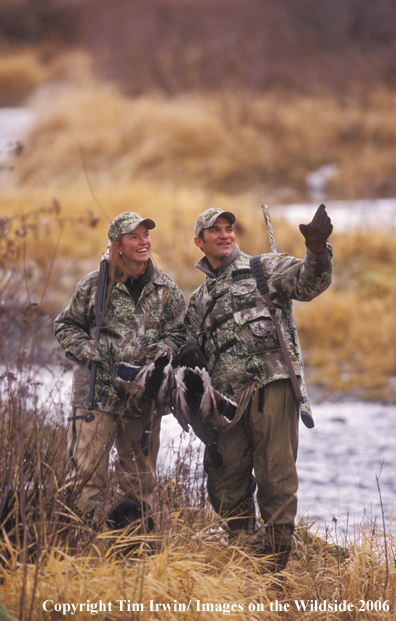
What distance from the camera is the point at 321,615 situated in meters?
3.22

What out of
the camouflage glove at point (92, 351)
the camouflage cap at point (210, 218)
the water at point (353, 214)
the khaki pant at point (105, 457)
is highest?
the water at point (353, 214)

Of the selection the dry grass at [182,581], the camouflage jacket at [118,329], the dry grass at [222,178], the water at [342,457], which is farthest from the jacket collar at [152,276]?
the dry grass at [222,178]

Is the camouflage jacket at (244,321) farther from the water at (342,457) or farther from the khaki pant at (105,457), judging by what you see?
the water at (342,457)

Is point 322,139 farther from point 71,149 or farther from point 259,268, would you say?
point 259,268

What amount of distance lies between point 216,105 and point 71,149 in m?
4.80

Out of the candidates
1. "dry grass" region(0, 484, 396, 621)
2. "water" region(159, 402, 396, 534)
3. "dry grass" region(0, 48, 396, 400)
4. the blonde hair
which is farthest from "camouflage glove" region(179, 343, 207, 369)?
"dry grass" region(0, 48, 396, 400)

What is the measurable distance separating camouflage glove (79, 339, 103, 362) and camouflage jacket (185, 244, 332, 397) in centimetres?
57

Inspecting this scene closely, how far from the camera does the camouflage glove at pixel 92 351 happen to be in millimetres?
3633

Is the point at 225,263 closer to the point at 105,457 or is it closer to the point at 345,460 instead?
the point at 105,457

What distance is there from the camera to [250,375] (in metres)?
3.74

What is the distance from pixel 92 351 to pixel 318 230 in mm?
1302

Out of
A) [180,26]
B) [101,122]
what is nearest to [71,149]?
[101,122]

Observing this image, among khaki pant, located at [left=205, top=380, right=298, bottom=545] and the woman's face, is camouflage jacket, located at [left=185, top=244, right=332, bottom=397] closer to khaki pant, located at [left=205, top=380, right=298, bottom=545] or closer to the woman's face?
khaki pant, located at [left=205, top=380, right=298, bottom=545]

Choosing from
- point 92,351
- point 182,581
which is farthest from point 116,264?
point 182,581
